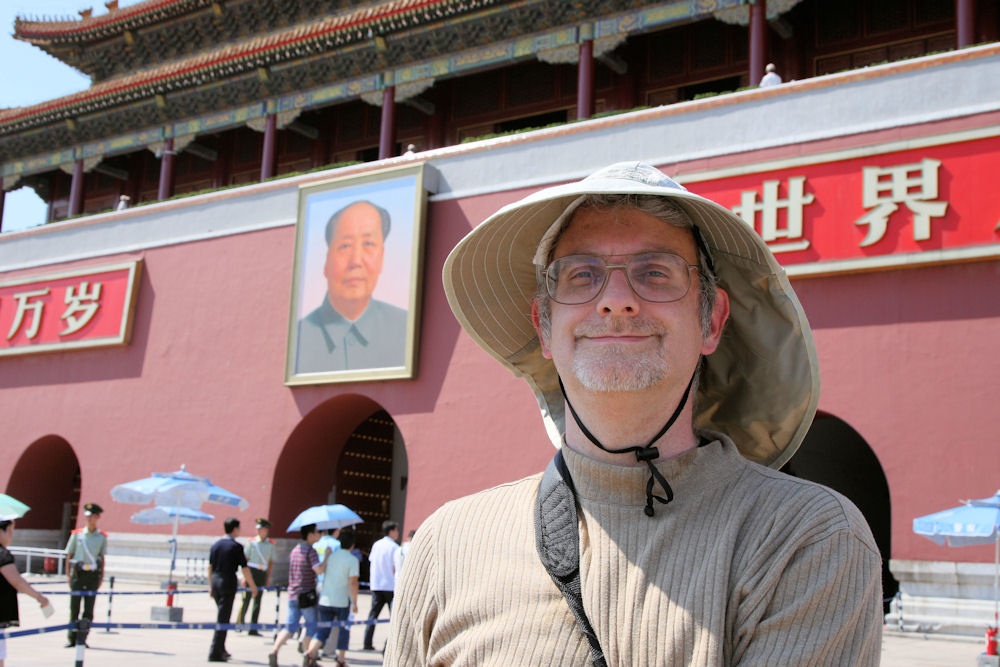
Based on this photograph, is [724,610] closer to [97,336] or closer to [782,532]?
[782,532]

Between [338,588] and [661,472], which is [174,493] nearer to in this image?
[338,588]

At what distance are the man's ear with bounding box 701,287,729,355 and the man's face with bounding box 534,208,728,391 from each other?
4 cm

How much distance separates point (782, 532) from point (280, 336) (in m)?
13.0

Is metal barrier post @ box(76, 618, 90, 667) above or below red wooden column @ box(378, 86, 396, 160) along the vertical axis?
below

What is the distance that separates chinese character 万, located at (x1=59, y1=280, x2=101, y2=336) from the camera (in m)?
15.8

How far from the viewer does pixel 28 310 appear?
16531mm

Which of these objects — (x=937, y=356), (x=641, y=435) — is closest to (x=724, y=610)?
(x=641, y=435)

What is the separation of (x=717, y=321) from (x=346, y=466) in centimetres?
1370

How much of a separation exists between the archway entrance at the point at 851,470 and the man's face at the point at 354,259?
619 centimetres

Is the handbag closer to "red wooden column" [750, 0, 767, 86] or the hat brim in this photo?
the hat brim

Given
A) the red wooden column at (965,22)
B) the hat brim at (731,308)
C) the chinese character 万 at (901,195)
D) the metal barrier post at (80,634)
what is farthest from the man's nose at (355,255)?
the hat brim at (731,308)

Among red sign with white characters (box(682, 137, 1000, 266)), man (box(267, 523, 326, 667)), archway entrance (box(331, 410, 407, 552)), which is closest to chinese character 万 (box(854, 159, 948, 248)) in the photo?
red sign with white characters (box(682, 137, 1000, 266))

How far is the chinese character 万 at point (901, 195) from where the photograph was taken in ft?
31.5

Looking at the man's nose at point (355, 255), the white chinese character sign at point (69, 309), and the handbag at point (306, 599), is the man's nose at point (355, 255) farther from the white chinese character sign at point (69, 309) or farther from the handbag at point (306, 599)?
the handbag at point (306, 599)
